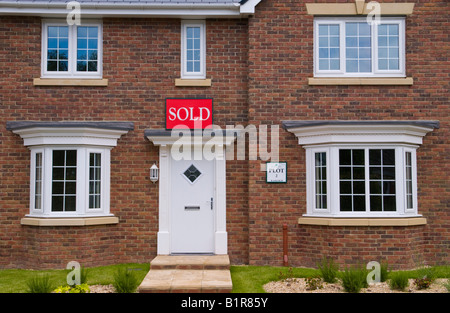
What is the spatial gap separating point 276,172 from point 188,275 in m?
3.10

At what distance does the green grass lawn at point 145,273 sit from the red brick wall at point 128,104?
0.64 metres

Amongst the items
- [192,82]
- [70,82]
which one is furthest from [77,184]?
[192,82]

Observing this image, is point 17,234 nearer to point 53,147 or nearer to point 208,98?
point 53,147

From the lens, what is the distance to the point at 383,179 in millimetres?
10602

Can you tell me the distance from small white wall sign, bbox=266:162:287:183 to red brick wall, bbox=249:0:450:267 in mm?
143

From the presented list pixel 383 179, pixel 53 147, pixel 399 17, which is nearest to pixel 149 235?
pixel 53 147

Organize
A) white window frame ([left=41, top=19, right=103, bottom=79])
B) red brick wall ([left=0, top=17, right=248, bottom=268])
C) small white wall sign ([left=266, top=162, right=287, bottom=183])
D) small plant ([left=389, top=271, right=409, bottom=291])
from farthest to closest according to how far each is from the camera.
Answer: white window frame ([left=41, top=19, right=103, bottom=79]) → red brick wall ([left=0, top=17, right=248, bottom=268]) → small white wall sign ([left=266, top=162, right=287, bottom=183]) → small plant ([left=389, top=271, right=409, bottom=291])

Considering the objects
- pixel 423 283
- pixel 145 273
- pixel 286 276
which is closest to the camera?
pixel 423 283

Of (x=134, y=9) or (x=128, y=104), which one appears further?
(x=128, y=104)

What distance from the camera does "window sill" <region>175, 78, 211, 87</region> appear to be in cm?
1126

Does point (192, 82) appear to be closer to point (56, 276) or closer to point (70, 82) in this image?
point (70, 82)

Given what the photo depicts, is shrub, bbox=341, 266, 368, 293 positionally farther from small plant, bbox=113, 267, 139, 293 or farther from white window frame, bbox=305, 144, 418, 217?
small plant, bbox=113, 267, 139, 293

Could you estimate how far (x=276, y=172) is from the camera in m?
10.9

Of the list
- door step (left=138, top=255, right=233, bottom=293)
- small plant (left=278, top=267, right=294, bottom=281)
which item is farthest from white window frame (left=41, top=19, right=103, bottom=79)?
small plant (left=278, top=267, right=294, bottom=281)
